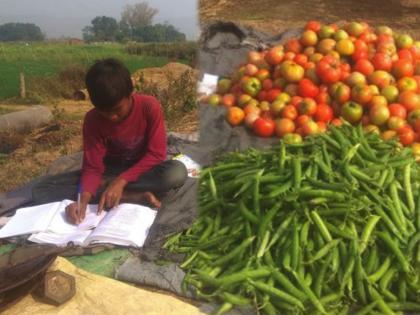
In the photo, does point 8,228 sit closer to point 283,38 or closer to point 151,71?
point 283,38

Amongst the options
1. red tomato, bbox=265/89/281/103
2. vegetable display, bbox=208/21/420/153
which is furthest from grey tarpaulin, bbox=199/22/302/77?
red tomato, bbox=265/89/281/103

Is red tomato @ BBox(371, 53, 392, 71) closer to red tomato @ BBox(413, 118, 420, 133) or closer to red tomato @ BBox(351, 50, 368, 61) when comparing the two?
red tomato @ BBox(351, 50, 368, 61)

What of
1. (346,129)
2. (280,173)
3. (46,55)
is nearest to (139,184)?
(280,173)

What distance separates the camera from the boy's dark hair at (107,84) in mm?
3896

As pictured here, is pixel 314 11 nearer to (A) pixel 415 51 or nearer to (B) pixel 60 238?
(A) pixel 415 51

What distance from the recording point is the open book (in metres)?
3.72

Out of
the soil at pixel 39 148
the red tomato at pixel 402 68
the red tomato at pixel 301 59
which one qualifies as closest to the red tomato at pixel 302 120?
the red tomato at pixel 301 59

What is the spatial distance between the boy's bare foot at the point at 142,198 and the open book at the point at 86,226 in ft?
0.54

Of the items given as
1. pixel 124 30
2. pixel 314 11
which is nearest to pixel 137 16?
pixel 124 30

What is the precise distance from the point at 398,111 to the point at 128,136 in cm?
251

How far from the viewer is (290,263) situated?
3.04 m

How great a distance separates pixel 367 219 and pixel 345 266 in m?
0.35

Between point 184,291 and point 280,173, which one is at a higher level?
point 280,173

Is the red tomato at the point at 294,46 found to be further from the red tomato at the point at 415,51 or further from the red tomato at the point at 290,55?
the red tomato at the point at 415,51
